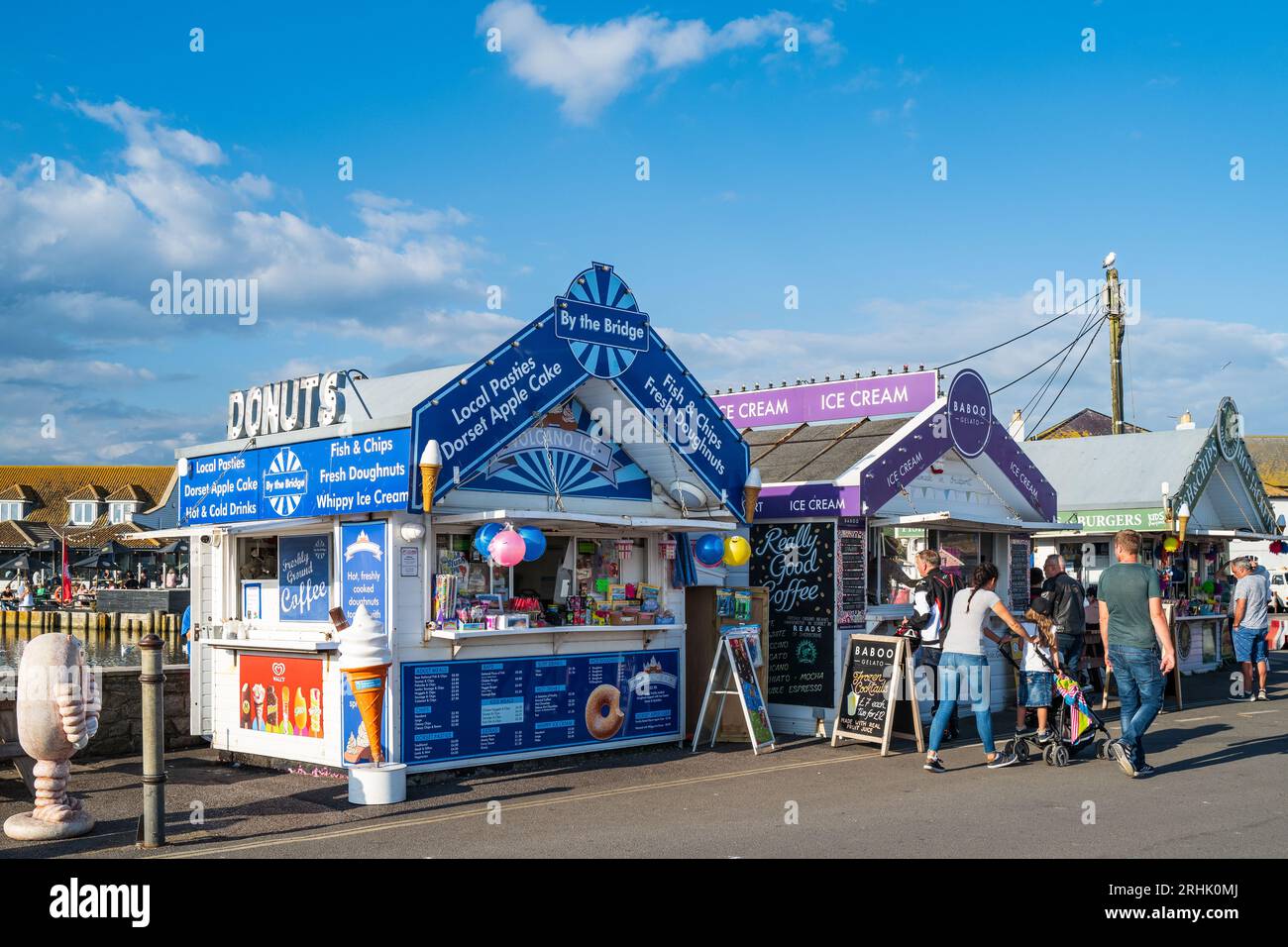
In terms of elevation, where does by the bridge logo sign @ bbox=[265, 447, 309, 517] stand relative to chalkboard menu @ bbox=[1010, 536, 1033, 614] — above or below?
above

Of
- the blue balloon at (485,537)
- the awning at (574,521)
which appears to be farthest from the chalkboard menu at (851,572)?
the blue balloon at (485,537)

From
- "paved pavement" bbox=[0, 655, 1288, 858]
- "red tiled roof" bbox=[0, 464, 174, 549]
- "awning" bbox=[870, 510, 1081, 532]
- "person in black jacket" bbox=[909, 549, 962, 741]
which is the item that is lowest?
"paved pavement" bbox=[0, 655, 1288, 858]

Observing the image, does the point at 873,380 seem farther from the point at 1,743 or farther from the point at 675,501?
the point at 1,743

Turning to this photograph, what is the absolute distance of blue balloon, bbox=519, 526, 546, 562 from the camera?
10.5 m

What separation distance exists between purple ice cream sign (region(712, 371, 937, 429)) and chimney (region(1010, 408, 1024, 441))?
15909mm

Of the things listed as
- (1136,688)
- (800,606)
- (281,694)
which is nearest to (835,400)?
(800,606)

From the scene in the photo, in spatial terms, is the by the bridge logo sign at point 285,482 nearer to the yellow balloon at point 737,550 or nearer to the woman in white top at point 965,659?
the yellow balloon at point 737,550

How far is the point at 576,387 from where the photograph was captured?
11.7 m

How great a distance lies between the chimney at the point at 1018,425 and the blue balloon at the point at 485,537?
75.9 feet

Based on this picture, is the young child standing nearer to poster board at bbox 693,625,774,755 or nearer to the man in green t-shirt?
the man in green t-shirt

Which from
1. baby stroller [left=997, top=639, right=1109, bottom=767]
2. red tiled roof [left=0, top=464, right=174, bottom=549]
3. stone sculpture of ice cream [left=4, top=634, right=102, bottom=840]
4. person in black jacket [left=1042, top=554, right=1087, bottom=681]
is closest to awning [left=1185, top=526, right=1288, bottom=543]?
person in black jacket [left=1042, top=554, right=1087, bottom=681]
